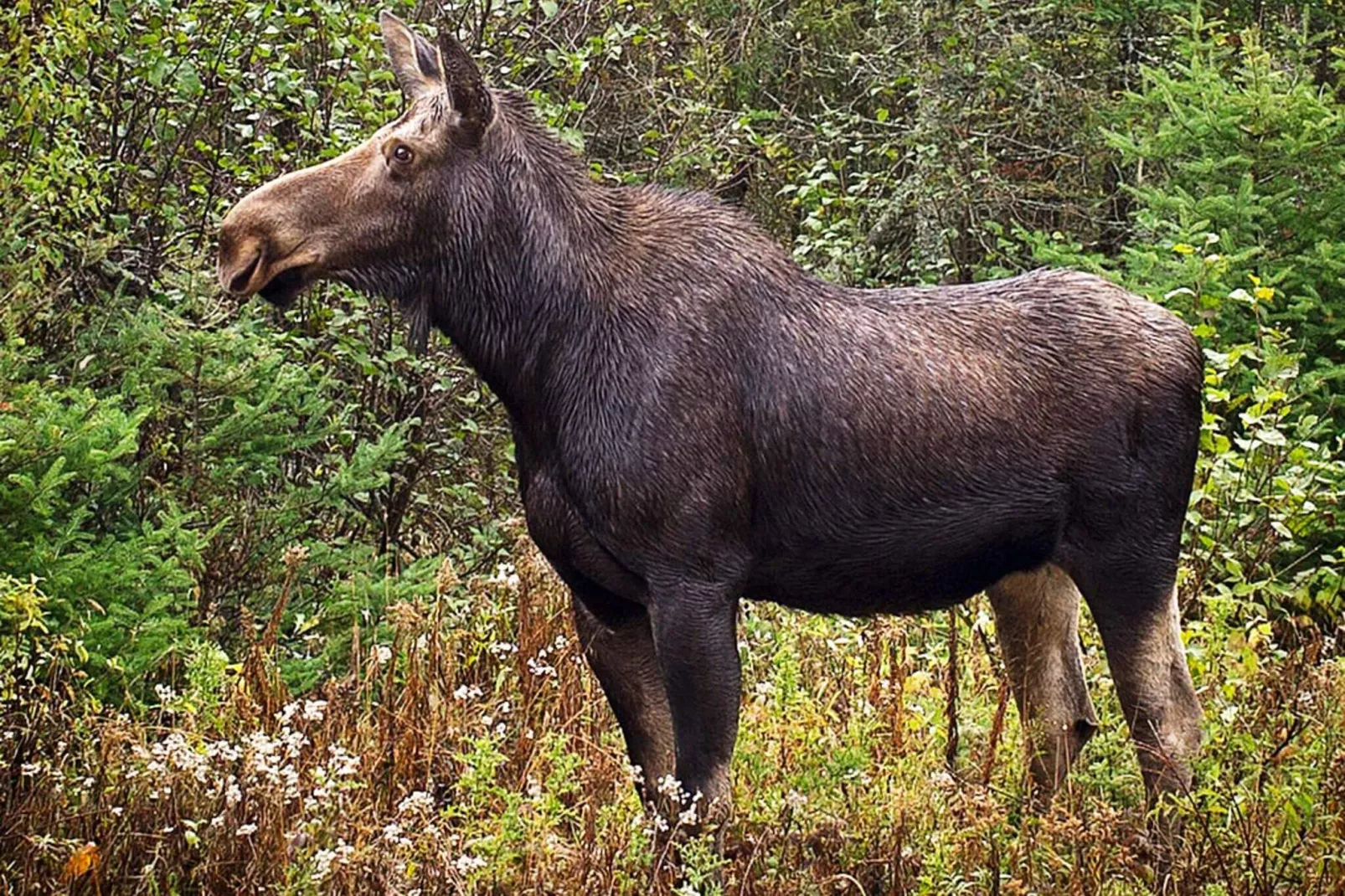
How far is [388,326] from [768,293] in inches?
147

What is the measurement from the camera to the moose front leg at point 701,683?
412 centimetres

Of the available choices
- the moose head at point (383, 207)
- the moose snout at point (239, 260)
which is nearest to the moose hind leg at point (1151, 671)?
the moose head at point (383, 207)

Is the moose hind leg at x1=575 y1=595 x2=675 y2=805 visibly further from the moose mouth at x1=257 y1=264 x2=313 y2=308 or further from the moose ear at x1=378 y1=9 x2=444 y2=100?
the moose ear at x1=378 y1=9 x2=444 y2=100

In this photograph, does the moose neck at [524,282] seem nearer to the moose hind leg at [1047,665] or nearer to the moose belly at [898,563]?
the moose belly at [898,563]

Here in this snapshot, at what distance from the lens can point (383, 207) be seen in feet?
13.8

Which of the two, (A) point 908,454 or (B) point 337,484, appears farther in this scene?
(B) point 337,484

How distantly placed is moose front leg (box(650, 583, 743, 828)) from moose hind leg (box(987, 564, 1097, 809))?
1195 mm

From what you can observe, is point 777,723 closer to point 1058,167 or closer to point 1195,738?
point 1195,738

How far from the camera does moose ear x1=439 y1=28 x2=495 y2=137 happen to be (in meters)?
4.12

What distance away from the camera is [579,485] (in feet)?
13.7

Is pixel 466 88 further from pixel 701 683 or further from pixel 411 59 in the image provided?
pixel 701 683

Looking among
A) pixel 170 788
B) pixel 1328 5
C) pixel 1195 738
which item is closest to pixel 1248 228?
pixel 1328 5

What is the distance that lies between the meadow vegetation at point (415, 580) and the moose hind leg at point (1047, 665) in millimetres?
127

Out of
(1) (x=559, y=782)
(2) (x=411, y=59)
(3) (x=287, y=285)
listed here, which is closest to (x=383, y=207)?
(3) (x=287, y=285)
